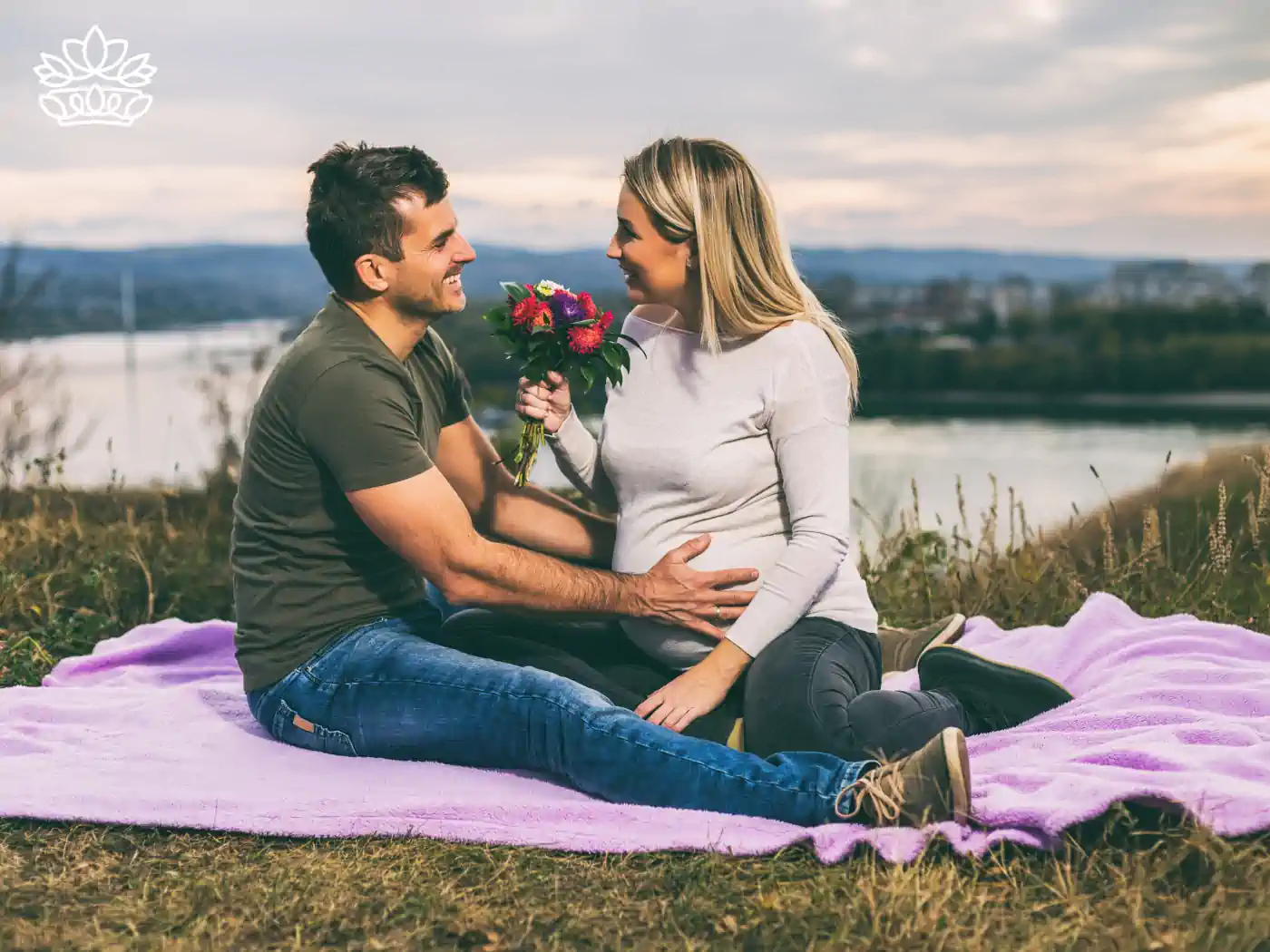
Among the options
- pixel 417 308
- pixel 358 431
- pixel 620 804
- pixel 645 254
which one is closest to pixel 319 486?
pixel 358 431

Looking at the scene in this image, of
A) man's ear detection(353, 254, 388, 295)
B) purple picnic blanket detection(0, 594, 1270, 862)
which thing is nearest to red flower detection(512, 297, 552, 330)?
man's ear detection(353, 254, 388, 295)

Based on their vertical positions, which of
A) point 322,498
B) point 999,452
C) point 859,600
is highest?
point 322,498

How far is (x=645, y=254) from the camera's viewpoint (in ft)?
12.5

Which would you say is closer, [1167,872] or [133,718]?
[1167,872]

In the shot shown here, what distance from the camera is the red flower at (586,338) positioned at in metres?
3.81

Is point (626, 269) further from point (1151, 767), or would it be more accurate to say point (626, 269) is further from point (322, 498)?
point (1151, 767)

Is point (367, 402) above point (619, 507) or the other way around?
above

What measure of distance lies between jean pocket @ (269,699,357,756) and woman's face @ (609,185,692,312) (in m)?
1.64

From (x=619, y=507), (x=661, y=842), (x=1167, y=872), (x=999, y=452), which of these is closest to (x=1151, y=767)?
(x=1167, y=872)

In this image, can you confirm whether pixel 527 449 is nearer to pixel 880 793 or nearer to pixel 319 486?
pixel 319 486

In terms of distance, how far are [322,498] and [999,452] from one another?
22290 mm

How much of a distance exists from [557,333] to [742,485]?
725 millimetres

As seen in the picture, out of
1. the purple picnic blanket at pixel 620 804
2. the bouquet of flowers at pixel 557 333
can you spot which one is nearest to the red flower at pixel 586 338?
the bouquet of flowers at pixel 557 333

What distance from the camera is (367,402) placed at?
3.66 metres
